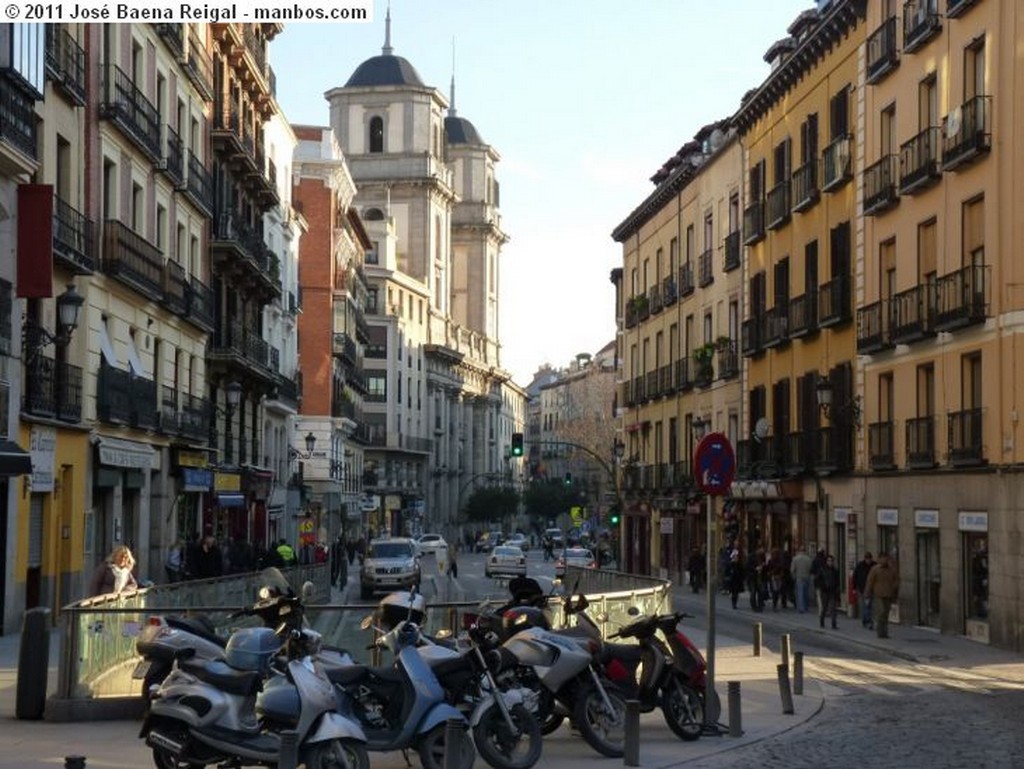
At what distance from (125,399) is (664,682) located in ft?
Result: 75.0

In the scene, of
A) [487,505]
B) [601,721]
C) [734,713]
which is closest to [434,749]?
[601,721]

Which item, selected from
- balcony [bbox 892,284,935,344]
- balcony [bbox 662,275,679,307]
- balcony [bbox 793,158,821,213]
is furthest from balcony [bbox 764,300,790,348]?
balcony [bbox 662,275,679,307]

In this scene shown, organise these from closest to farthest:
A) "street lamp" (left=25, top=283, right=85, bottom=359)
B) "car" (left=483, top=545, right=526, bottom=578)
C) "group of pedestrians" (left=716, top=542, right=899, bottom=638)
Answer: "street lamp" (left=25, top=283, right=85, bottom=359)
"group of pedestrians" (left=716, top=542, right=899, bottom=638)
"car" (left=483, top=545, right=526, bottom=578)

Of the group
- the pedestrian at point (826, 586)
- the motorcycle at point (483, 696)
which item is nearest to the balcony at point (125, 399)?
the pedestrian at point (826, 586)

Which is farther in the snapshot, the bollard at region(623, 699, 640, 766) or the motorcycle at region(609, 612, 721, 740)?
the motorcycle at region(609, 612, 721, 740)

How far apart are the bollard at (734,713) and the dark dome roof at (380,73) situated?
12095 cm

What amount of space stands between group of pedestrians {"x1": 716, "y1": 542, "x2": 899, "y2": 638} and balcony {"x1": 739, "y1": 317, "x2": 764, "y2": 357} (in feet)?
18.8

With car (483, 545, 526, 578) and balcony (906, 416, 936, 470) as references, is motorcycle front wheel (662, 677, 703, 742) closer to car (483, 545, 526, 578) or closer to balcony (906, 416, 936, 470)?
balcony (906, 416, 936, 470)

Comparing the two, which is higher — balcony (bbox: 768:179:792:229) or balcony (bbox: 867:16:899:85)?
balcony (bbox: 867:16:899:85)

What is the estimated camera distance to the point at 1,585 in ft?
96.9

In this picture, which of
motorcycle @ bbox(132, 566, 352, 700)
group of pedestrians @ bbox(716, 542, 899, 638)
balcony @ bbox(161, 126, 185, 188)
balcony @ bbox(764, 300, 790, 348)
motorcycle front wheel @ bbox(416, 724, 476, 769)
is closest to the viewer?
motorcycle front wheel @ bbox(416, 724, 476, 769)

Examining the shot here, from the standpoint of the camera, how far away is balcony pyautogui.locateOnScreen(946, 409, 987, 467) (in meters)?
32.4

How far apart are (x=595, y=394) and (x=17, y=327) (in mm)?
142883

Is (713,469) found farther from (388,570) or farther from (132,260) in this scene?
(388,570)
